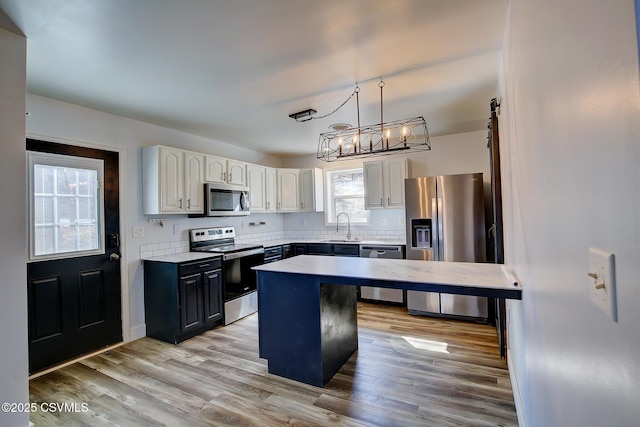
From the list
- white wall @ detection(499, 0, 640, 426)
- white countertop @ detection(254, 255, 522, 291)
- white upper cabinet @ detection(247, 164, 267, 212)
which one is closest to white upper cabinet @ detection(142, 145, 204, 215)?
white upper cabinet @ detection(247, 164, 267, 212)

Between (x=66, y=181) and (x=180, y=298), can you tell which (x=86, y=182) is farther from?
(x=180, y=298)

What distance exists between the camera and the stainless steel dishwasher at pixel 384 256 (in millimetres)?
4211

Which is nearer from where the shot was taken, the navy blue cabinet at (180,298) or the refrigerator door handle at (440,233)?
the navy blue cabinet at (180,298)

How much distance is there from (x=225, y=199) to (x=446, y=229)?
9.39ft

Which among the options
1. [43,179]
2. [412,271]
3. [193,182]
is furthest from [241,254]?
[412,271]

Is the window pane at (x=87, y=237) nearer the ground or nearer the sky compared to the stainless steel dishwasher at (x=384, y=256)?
nearer the sky

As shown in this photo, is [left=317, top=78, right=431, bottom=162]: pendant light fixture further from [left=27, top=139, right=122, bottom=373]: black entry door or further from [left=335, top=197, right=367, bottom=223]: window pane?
[left=27, top=139, right=122, bottom=373]: black entry door

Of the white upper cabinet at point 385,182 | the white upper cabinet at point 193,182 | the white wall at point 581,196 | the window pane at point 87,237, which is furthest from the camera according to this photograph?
the white upper cabinet at point 385,182

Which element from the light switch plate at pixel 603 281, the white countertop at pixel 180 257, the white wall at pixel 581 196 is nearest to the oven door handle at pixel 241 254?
the white countertop at pixel 180 257

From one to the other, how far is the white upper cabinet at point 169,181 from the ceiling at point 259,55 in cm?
44

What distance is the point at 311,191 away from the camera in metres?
5.21

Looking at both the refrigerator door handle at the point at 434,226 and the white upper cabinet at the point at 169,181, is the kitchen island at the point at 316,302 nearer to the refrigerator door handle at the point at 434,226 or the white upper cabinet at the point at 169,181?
the refrigerator door handle at the point at 434,226

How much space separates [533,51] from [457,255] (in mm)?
2944

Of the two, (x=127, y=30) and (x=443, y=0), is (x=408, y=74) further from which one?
(x=127, y=30)
